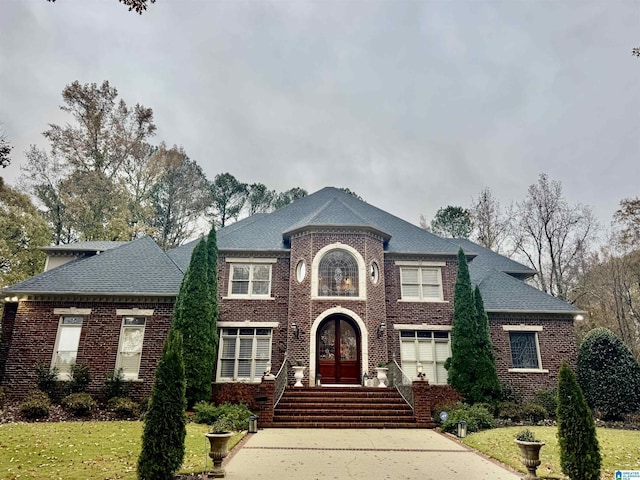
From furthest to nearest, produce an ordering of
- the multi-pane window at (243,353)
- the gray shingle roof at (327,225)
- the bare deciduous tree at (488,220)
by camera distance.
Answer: the bare deciduous tree at (488,220), the gray shingle roof at (327,225), the multi-pane window at (243,353)

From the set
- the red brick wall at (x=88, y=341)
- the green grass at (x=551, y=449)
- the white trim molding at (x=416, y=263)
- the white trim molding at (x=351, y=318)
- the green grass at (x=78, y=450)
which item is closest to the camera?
the green grass at (x=78, y=450)

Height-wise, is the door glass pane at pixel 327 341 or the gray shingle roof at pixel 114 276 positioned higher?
the gray shingle roof at pixel 114 276

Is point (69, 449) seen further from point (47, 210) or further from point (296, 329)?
point (47, 210)

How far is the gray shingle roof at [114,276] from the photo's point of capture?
575 inches

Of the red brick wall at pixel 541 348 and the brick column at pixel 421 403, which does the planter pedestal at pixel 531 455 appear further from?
the red brick wall at pixel 541 348

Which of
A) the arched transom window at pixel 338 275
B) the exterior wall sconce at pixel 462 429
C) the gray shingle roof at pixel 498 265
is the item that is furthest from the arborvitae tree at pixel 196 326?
the gray shingle roof at pixel 498 265

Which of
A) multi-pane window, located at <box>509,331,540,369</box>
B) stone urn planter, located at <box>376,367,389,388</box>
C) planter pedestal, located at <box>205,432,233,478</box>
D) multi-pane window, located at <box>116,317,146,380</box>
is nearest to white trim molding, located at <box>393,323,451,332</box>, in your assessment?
stone urn planter, located at <box>376,367,389,388</box>

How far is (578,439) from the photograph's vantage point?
613 centimetres

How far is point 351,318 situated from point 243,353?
4554mm

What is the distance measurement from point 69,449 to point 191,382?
192 inches

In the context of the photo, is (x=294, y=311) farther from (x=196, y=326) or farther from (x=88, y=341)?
(x=88, y=341)

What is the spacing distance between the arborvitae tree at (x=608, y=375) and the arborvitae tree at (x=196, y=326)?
13.7m

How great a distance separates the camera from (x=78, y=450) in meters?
7.74

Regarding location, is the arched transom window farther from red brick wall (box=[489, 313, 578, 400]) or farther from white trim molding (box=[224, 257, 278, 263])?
red brick wall (box=[489, 313, 578, 400])
